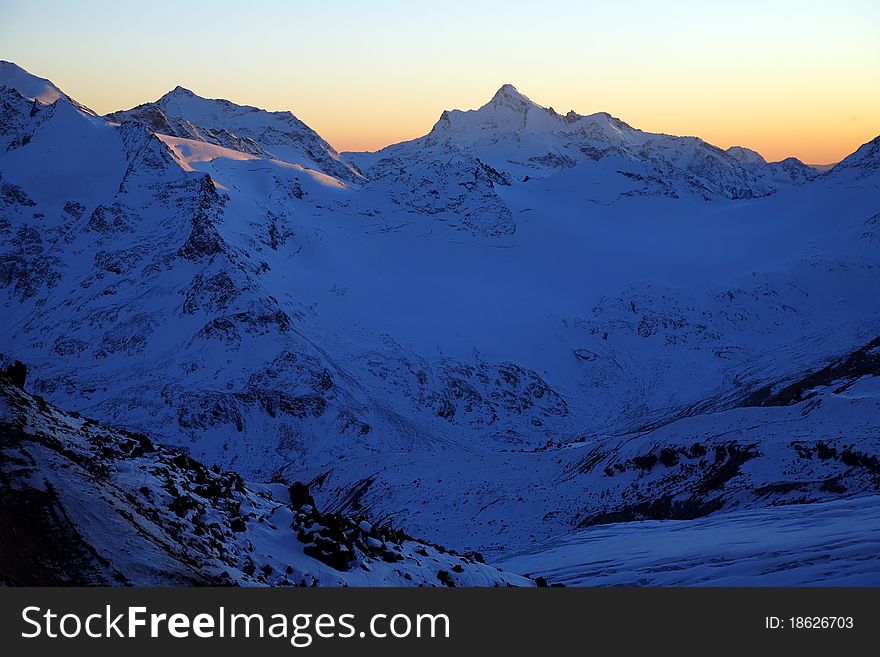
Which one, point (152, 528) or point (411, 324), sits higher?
point (411, 324)

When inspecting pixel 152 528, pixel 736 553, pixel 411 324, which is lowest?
pixel 736 553

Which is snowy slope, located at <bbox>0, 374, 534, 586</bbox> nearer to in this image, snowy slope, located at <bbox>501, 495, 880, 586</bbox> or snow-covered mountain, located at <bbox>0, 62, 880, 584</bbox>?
snowy slope, located at <bbox>501, 495, 880, 586</bbox>

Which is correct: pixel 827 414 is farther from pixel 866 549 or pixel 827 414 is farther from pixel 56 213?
pixel 56 213

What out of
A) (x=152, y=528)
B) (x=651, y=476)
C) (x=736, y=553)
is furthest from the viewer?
(x=651, y=476)

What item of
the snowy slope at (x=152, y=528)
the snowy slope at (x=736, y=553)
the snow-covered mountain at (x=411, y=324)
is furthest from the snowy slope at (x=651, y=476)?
the snowy slope at (x=152, y=528)

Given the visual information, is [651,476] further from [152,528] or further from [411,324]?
[411,324]

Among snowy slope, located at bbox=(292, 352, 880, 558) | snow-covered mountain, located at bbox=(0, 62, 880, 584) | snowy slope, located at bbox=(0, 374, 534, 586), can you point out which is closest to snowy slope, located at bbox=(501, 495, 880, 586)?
snowy slope, located at bbox=(0, 374, 534, 586)

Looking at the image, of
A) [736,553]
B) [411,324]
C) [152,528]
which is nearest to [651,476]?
[736,553]

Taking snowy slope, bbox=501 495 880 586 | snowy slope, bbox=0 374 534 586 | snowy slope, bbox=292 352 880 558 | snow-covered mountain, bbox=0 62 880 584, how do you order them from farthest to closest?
snow-covered mountain, bbox=0 62 880 584
snowy slope, bbox=292 352 880 558
snowy slope, bbox=501 495 880 586
snowy slope, bbox=0 374 534 586
